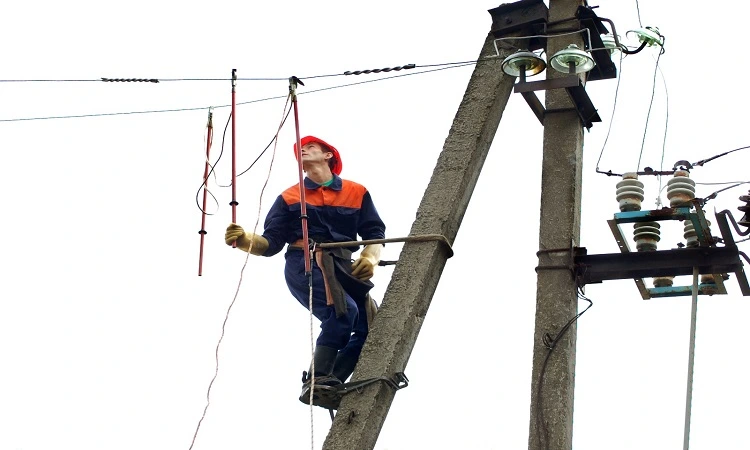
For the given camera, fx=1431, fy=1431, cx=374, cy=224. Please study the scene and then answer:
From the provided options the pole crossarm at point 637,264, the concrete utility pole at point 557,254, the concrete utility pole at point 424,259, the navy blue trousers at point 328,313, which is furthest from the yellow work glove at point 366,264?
the pole crossarm at point 637,264

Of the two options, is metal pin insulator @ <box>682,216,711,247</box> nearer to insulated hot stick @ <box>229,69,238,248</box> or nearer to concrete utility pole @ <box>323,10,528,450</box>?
concrete utility pole @ <box>323,10,528,450</box>

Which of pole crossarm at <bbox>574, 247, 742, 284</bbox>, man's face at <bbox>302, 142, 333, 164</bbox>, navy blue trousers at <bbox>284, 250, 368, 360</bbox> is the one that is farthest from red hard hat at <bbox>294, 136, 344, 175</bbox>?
pole crossarm at <bbox>574, 247, 742, 284</bbox>

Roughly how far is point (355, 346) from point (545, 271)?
115cm

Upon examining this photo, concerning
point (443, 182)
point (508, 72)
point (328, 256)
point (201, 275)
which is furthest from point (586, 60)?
point (201, 275)

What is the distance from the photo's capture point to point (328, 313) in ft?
26.8

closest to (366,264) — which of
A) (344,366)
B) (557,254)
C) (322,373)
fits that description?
(344,366)

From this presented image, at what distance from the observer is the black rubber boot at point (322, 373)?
7.75 metres

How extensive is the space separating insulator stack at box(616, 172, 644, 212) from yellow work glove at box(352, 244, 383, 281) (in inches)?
57.3

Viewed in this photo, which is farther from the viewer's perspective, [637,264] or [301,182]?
[637,264]

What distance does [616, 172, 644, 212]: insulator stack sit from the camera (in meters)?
8.20

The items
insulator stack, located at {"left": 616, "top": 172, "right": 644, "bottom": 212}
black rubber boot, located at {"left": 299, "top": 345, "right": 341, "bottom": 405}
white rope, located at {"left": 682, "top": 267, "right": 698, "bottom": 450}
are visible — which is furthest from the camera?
insulator stack, located at {"left": 616, "top": 172, "right": 644, "bottom": 212}

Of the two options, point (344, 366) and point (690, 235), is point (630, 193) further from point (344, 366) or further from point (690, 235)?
point (344, 366)

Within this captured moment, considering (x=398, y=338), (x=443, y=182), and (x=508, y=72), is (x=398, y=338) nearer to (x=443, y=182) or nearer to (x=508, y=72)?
(x=443, y=182)

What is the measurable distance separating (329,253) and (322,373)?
2.35 ft
